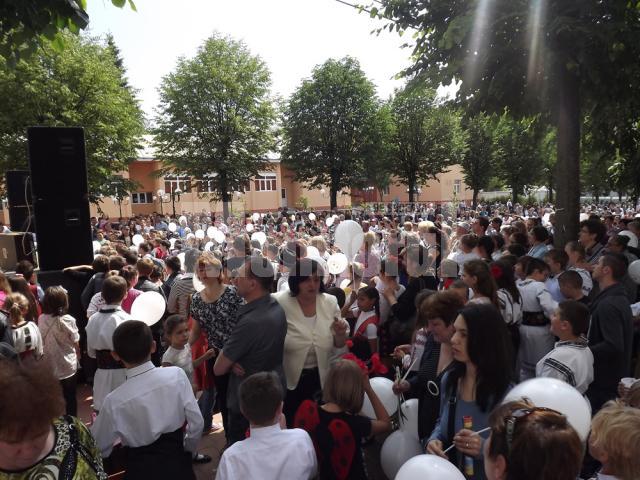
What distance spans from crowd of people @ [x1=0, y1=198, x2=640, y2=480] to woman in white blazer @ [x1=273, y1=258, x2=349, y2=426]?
10mm

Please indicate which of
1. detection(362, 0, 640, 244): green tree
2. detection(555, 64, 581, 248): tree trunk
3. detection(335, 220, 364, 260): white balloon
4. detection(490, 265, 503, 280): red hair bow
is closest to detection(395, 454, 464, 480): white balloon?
detection(490, 265, 503, 280): red hair bow

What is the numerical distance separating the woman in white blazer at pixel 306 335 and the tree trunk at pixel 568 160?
5655 mm

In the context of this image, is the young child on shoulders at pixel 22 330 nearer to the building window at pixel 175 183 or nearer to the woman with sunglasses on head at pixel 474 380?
the woman with sunglasses on head at pixel 474 380

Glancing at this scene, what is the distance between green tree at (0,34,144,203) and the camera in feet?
66.6

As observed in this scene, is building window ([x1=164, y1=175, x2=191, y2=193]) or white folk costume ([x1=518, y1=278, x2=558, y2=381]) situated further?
building window ([x1=164, y1=175, x2=191, y2=193])

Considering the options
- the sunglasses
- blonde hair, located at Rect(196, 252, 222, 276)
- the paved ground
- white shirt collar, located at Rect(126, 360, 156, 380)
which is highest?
blonde hair, located at Rect(196, 252, 222, 276)

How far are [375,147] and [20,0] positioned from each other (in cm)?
3222

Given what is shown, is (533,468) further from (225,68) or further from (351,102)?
(351,102)

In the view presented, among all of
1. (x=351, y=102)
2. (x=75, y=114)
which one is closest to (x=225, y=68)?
(x=351, y=102)

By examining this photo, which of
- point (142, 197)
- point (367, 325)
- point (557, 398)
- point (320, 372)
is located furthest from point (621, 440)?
point (142, 197)

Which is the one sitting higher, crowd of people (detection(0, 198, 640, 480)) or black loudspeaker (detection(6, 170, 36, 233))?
black loudspeaker (detection(6, 170, 36, 233))

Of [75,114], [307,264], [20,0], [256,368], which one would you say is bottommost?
[256,368]

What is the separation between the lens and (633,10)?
21.9 feet

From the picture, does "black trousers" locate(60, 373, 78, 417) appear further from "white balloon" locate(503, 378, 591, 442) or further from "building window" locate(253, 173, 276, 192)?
"building window" locate(253, 173, 276, 192)
